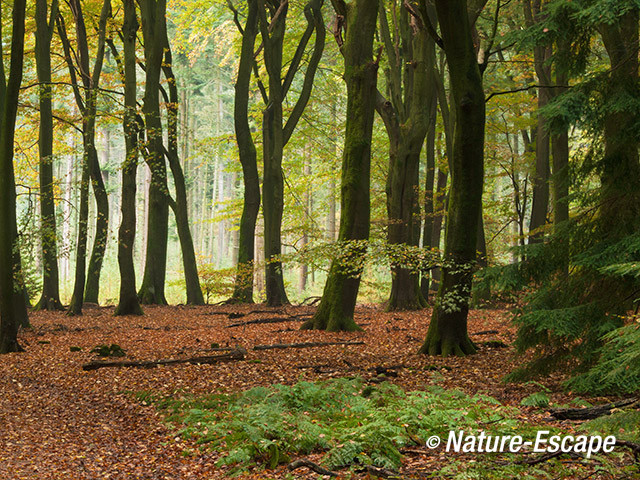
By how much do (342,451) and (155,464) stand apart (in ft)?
5.70

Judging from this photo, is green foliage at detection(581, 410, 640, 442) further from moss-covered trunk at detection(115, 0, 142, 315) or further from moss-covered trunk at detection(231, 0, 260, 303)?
moss-covered trunk at detection(231, 0, 260, 303)

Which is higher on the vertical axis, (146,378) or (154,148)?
(154,148)

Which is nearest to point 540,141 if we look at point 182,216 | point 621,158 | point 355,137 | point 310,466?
point 355,137

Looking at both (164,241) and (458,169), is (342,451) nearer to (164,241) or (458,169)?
Answer: (458,169)

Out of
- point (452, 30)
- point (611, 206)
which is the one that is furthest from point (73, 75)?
point (611, 206)

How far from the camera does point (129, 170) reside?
15.1 metres

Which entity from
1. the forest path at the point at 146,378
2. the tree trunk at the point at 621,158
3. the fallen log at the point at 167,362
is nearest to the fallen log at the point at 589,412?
the forest path at the point at 146,378

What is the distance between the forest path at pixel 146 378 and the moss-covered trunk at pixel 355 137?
679mm

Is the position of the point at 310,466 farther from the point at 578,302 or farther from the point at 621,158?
the point at 621,158

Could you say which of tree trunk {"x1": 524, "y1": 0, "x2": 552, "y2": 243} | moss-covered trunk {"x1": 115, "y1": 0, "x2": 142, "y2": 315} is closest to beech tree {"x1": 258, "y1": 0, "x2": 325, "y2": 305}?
moss-covered trunk {"x1": 115, "y1": 0, "x2": 142, "y2": 315}

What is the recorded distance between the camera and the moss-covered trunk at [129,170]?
47.9 feet

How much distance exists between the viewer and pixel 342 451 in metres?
4.48

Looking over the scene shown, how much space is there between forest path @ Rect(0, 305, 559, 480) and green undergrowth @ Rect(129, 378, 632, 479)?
30 centimetres

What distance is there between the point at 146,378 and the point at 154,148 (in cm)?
1124
